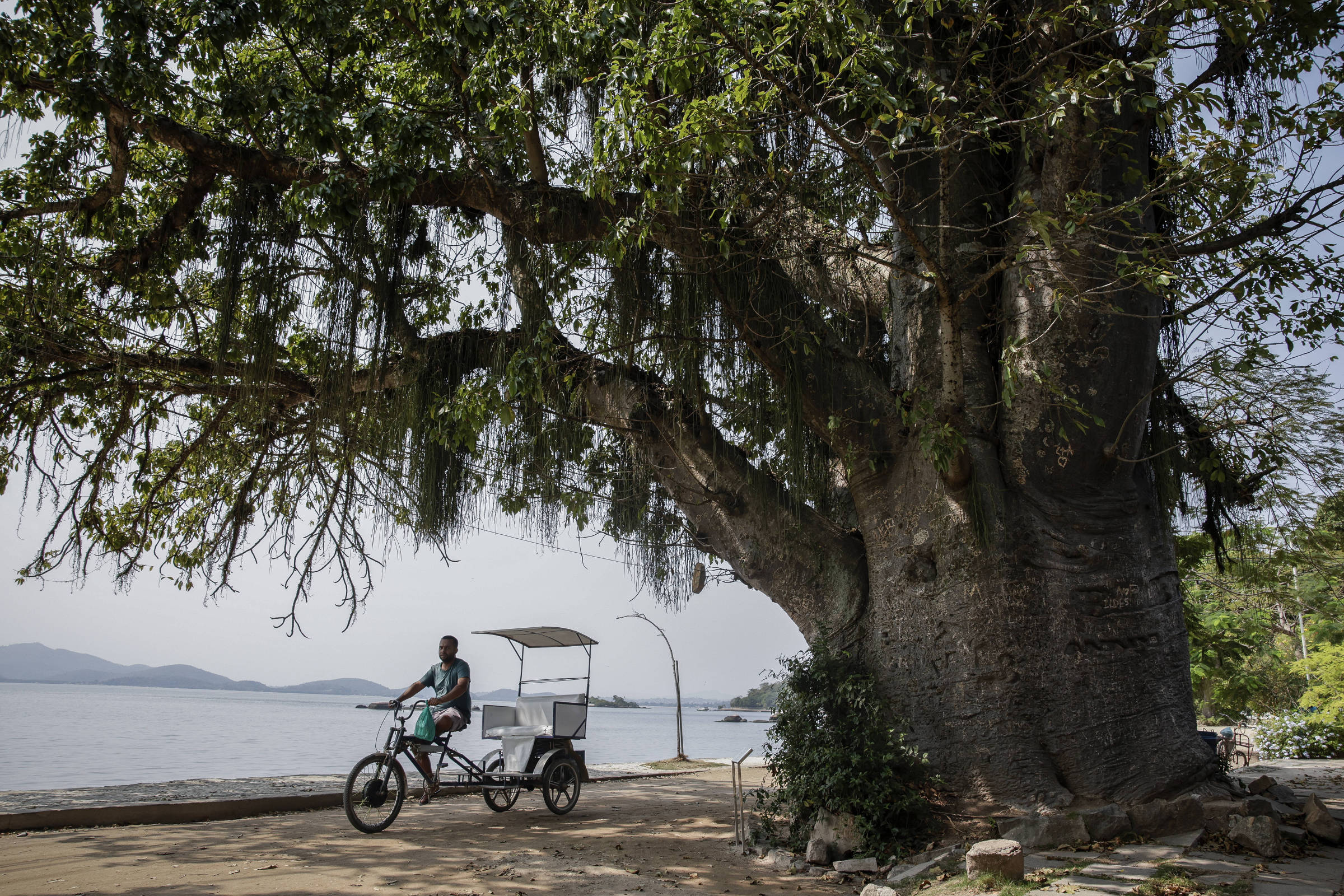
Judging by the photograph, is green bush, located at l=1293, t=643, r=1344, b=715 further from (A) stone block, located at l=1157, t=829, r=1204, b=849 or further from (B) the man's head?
(B) the man's head

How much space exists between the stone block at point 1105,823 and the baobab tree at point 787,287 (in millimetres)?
142

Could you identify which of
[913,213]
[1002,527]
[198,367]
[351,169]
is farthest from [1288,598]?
[198,367]

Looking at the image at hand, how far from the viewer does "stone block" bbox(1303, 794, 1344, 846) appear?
3.94 m

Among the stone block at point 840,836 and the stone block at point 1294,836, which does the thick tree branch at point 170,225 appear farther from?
the stone block at point 1294,836

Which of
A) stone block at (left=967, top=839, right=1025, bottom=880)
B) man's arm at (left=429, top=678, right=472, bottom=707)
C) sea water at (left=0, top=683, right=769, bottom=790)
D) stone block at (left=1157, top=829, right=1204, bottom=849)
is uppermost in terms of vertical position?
man's arm at (left=429, top=678, right=472, bottom=707)

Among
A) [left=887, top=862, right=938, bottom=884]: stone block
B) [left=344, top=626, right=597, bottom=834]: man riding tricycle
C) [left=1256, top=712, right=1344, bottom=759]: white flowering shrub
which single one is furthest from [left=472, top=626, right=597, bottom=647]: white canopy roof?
[left=1256, top=712, right=1344, bottom=759]: white flowering shrub

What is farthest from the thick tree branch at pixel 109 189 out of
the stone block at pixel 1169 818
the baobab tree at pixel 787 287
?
the stone block at pixel 1169 818

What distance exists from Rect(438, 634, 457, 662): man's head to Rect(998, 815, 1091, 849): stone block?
11.6ft

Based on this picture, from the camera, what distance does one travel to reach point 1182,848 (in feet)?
12.3

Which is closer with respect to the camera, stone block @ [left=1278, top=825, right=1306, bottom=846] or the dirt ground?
the dirt ground

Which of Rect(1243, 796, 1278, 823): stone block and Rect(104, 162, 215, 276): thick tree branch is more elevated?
Rect(104, 162, 215, 276): thick tree branch

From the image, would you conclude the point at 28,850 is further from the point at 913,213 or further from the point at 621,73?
the point at 913,213

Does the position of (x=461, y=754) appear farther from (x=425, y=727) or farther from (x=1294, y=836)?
(x=1294, y=836)

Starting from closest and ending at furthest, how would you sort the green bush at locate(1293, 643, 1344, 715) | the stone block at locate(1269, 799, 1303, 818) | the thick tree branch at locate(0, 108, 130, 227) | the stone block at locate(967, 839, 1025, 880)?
the stone block at locate(967, 839, 1025, 880)
the stone block at locate(1269, 799, 1303, 818)
the thick tree branch at locate(0, 108, 130, 227)
the green bush at locate(1293, 643, 1344, 715)
